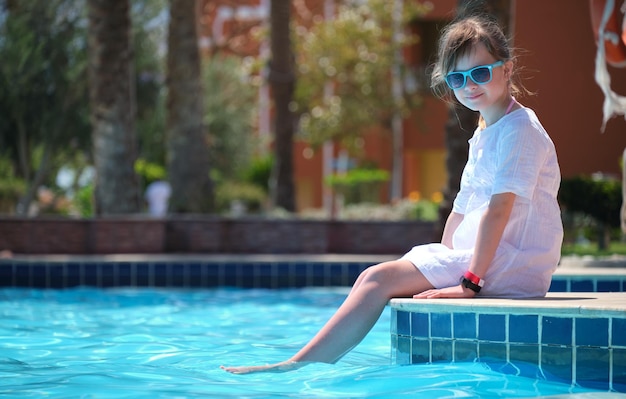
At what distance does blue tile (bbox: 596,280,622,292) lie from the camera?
644cm

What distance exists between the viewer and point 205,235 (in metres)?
12.6

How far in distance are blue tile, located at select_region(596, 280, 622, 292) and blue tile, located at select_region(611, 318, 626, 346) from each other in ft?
8.72

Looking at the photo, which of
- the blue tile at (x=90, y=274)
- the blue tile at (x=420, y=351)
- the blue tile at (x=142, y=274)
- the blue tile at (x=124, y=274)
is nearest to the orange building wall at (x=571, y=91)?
the blue tile at (x=142, y=274)

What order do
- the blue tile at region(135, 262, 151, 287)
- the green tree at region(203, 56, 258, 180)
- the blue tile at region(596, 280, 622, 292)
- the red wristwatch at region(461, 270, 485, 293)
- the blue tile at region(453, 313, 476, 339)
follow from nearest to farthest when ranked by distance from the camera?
1. the blue tile at region(453, 313, 476, 339)
2. the red wristwatch at region(461, 270, 485, 293)
3. the blue tile at region(596, 280, 622, 292)
4. the blue tile at region(135, 262, 151, 287)
5. the green tree at region(203, 56, 258, 180)

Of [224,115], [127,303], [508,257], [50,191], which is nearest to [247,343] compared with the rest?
[508,257]

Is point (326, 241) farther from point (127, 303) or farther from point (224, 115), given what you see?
point (224, 115)

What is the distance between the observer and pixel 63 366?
4.98 m

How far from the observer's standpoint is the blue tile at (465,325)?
4.09m

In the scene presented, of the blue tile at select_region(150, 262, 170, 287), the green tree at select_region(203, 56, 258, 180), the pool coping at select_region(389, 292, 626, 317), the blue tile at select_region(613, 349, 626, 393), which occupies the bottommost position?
the blue tile at select_region(150, 262, 170, 287)

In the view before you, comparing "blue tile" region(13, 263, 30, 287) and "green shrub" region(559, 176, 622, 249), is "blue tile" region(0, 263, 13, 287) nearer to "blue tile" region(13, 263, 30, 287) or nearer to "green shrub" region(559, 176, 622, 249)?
"blue tile" region(13, 263, 30, 287)

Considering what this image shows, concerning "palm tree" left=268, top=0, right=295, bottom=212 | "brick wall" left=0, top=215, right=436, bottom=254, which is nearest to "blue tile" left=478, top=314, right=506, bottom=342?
"brick wall" left=0, top=215, right=436, bottom=254

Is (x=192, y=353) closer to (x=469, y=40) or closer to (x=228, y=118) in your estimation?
(x=469, y=40)

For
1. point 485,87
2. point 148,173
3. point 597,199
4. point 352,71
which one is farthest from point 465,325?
point 352,71

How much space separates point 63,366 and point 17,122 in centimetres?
1178
